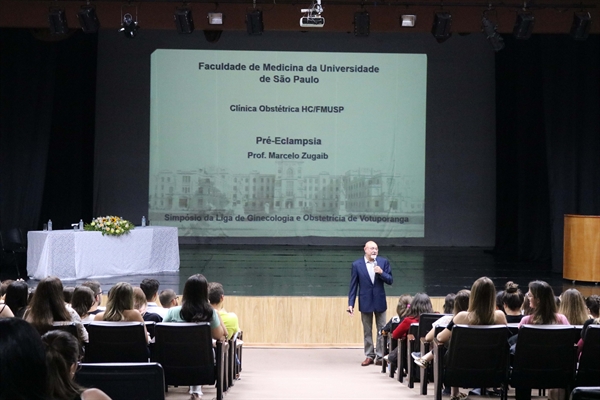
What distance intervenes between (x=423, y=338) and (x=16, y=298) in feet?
8.66

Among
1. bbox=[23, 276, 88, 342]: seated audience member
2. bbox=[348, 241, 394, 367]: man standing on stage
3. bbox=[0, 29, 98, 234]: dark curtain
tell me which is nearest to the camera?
bbox=[23, 276, 88, 342]: seated audience member

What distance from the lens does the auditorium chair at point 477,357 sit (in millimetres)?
4738

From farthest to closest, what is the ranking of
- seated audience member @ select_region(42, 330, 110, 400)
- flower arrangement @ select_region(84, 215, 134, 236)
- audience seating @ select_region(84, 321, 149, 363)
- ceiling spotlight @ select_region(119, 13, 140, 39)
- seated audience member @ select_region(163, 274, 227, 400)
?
flower arrangement @ select_region(84, 215, 134, 236) < ceiling spotlight @ select_region(119, 13, 140, 39) < seated audience member @ select_region(163, 274, 227, 400) < audience seating @ select_region(84, 321, 149, 363) < seated audience member @ select_region(42, 330, 110, 400)

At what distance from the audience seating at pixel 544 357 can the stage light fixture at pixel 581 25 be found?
6.12 m

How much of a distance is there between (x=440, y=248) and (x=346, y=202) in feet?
6.62

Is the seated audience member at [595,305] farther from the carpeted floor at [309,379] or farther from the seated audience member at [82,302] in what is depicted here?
the seated audience member at [82,302]

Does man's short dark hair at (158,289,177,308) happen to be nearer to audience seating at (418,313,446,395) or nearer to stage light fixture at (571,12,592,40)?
audience seating at (418,313,446,395)

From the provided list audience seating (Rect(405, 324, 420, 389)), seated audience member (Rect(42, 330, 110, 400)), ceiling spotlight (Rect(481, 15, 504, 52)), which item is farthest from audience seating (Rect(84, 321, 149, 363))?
ceiling spotlight (Rect(481, 15, 504, 52))

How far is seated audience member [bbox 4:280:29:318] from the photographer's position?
16.6ft

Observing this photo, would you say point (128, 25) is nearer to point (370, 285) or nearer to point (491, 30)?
point (491, 30)

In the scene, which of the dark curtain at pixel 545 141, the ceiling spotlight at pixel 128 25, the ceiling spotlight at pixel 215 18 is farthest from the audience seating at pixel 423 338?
the dark curtain at pixel 545 141

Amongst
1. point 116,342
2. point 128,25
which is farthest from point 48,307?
point 128,25

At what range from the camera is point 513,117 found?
1395 centimetres

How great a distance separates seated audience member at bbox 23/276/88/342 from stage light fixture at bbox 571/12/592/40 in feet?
25.1
